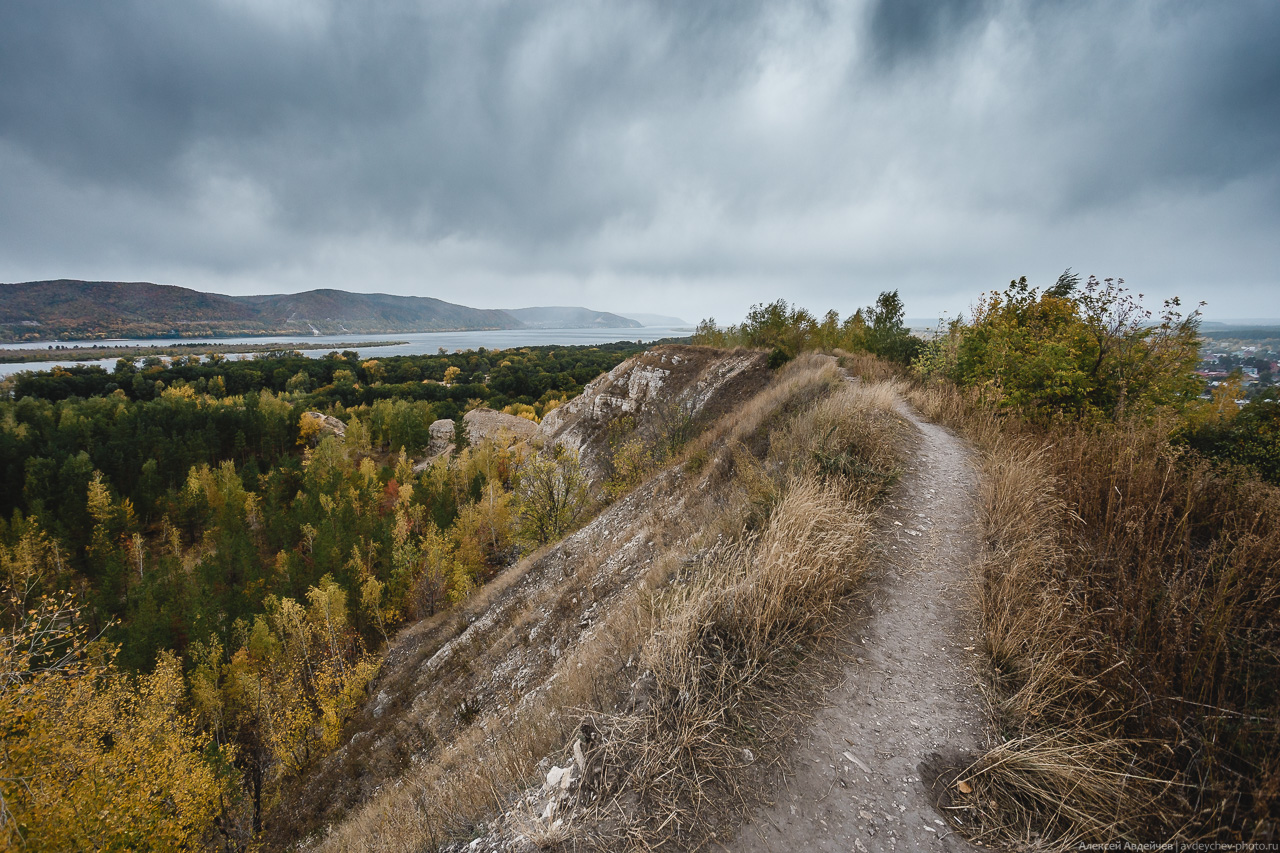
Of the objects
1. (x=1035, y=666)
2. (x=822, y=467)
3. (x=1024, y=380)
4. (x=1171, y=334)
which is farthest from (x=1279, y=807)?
(x=1171, y=334)

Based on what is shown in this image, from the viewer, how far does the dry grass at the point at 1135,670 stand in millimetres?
2482

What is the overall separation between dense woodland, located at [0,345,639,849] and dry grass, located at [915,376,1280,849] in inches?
524

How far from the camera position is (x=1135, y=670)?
10.2ft

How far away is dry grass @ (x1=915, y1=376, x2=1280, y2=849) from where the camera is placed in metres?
2.48

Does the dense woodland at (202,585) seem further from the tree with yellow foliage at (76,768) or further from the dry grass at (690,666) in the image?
the dry grass at (690,666)

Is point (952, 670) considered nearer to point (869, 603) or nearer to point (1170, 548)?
point (869, 603)

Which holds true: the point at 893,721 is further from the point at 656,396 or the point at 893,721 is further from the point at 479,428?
the point at 479,428

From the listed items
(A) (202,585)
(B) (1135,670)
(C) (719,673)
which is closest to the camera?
(B) (1135,670)

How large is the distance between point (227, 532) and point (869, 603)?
Result: 54117mm

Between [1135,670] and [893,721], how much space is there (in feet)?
5.50

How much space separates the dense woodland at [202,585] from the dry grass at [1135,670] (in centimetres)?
1331

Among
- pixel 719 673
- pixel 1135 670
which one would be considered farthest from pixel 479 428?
pixel 1135 670

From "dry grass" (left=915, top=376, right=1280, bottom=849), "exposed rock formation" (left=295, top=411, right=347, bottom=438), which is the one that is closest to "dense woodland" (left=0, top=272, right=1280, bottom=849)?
"dry grass" (left=915, top=376, right=1280, bottom=849)

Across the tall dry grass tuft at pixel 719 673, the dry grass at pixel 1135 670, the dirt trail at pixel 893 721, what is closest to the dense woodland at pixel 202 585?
the tall dry grass tuft at pixel 719 673
